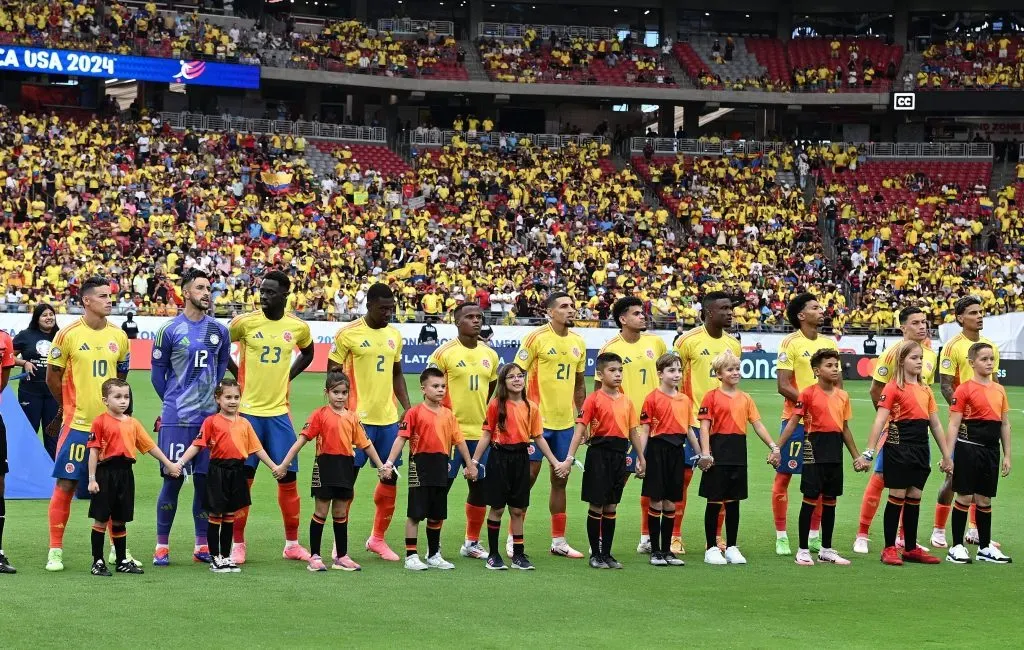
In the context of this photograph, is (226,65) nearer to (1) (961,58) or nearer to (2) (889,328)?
(2) (889,328)

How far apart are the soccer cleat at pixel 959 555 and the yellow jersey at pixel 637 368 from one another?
2.93 m

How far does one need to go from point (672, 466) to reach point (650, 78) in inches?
1802

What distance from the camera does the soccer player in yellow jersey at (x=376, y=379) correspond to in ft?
39.2

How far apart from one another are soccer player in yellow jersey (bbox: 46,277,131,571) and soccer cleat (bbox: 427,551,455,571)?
2.79 meters

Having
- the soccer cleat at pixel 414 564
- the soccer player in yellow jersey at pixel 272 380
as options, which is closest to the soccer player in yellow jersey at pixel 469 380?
the soccer cleat at pixel 414 564

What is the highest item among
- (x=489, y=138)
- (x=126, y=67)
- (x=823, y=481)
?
(x=126, y=67)

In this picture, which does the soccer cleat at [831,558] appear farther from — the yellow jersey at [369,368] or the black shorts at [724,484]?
the yellow jersey at [369,368]

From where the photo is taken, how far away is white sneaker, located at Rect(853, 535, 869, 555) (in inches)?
492

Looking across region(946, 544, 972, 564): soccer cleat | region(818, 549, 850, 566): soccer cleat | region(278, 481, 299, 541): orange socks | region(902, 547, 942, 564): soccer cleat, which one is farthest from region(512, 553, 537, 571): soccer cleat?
region(946, 544, 972, 564): soccer cleat

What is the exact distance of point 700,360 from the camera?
1282cm

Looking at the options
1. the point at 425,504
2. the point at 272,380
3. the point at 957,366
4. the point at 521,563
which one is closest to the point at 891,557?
the point at 957,366

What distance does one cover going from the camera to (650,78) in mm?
56125

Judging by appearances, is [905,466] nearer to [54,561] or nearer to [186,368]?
[186,368]

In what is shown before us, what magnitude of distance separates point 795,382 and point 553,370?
7.63ft
